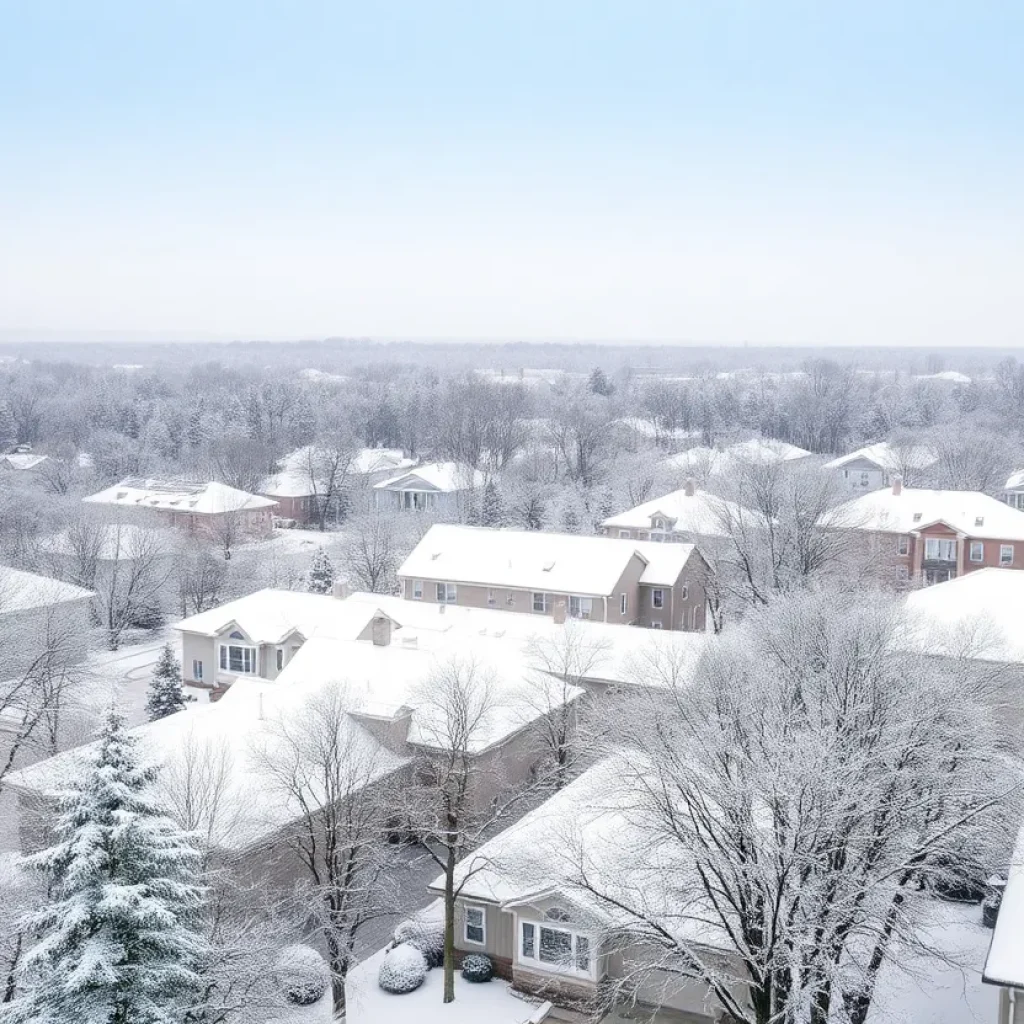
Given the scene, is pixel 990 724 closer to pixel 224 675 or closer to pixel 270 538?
pixel 224 675

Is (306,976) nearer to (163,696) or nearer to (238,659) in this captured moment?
(163,696)

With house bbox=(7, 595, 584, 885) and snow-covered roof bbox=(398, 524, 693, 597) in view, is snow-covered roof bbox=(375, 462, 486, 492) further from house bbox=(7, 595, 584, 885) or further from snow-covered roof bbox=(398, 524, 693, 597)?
house bbox=(7, 595, 584, 885)

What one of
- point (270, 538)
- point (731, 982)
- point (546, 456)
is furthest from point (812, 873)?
point (546, 456)

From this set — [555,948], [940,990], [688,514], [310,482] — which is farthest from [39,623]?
[310,482]

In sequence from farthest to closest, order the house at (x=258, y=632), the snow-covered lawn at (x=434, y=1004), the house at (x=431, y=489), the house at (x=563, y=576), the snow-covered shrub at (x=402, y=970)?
the house at (x=431, y=489), the house at (x=563, y=576), the house at (x=258, y=632), the snow-covered shrub at (x=402, y=970), the snow-covered lawn at (x=434, y=1004)

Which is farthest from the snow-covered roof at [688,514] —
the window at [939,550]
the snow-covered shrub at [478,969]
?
the snow-covered shrub at [478,969]

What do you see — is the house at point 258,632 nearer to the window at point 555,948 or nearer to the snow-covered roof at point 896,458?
the window at point 555,948

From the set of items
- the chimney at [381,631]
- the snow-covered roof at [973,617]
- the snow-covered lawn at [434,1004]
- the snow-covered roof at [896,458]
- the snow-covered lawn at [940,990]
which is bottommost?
the snow-covered lawn at [434,1004]

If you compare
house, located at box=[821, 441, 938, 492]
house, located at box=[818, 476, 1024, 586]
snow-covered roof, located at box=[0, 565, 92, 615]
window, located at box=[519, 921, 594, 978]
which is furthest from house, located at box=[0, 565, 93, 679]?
house, located at box=[821, 441, 938, 492]
